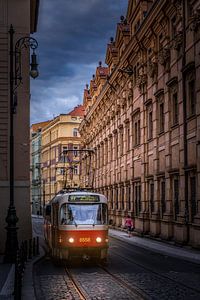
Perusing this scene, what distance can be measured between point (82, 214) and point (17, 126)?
7302 mm

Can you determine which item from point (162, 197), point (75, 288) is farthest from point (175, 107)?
point (75, 288)

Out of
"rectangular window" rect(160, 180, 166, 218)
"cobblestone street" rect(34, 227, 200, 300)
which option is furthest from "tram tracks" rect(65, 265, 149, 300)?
"rectangular window" rect(160, 180, 166, 218)

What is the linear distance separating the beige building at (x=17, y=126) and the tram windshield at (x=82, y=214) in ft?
17.1

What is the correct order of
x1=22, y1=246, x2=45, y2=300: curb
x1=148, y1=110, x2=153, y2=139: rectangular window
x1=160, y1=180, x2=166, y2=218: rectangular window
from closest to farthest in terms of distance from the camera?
x1=22, y1=246, x2=45, y2=300: curb < x1=160, y1=180, x2=166, y2=218: rectangular window < x1=148, y1=110, x2=153, y2=139: rectangular window

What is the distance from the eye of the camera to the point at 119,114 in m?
53.0

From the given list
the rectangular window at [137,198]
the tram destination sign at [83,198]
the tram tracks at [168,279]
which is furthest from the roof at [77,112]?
the tram tracks at [168,279]

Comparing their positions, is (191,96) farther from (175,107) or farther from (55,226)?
(55,226)

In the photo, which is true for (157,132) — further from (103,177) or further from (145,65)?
(103,177)

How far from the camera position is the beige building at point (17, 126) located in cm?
2711

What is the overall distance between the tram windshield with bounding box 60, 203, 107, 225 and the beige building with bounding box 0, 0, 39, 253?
520 cm

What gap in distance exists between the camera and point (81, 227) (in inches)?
860

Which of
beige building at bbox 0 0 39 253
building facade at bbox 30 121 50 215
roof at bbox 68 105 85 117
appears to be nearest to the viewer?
beige building at bbox 0 0 39 253

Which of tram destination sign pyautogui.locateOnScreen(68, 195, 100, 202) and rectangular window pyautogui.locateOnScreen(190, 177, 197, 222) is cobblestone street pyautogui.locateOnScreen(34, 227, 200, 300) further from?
rectangular window pyautogui.locateOnScreen(190, 177, 197, 222)

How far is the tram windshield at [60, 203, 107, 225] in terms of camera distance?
72.6 ft
